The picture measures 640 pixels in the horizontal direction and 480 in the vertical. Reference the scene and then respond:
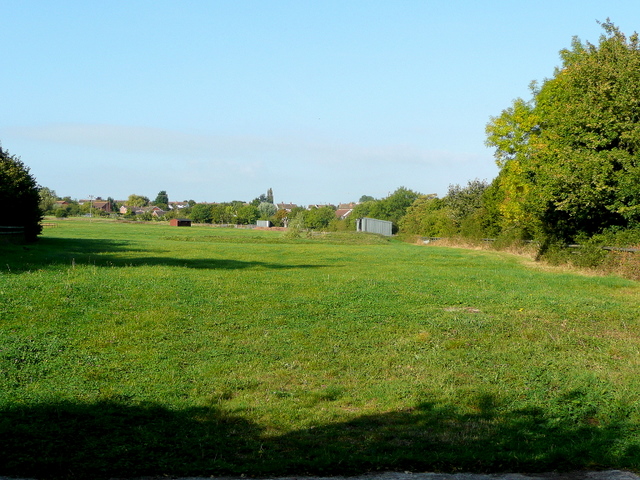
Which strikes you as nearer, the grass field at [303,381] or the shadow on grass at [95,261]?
the grass field at [303,381]

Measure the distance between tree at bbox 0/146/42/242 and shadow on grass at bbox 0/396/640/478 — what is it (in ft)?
123

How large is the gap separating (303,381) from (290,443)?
263 centimetres

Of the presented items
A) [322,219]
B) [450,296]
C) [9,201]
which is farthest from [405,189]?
[450,296]

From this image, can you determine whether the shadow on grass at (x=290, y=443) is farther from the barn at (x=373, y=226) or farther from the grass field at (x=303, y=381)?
the barn at (x=373, y=226)

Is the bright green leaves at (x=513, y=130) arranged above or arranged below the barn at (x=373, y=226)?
above

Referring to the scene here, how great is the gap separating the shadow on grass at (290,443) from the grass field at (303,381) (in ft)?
0.08

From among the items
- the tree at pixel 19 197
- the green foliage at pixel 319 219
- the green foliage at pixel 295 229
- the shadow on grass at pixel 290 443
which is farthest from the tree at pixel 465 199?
the green foliage at pixel 319 219

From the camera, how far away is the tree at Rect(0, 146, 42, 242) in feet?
135

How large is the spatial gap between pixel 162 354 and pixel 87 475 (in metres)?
4.87

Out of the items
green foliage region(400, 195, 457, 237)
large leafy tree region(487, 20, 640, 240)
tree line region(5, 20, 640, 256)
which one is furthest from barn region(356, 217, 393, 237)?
large leafy tree region(487, 20, 640, 240)

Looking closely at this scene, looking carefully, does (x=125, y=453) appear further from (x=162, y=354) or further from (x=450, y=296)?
(x=450, y=296)

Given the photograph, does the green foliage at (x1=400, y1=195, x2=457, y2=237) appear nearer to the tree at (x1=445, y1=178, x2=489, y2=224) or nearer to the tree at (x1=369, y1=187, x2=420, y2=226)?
the tree at (x1=445, y1=178, x2=489, y2=224)

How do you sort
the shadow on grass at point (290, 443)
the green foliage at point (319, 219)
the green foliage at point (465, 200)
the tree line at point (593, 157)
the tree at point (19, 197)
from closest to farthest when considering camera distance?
the shadow on grass at point (290, 443), the tree line at point (593, 157), the tree at point (19, 197), the green foliage at point (465, 200), the green foliage at point (319, 219)

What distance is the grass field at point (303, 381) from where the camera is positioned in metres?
Answer: 6.57
